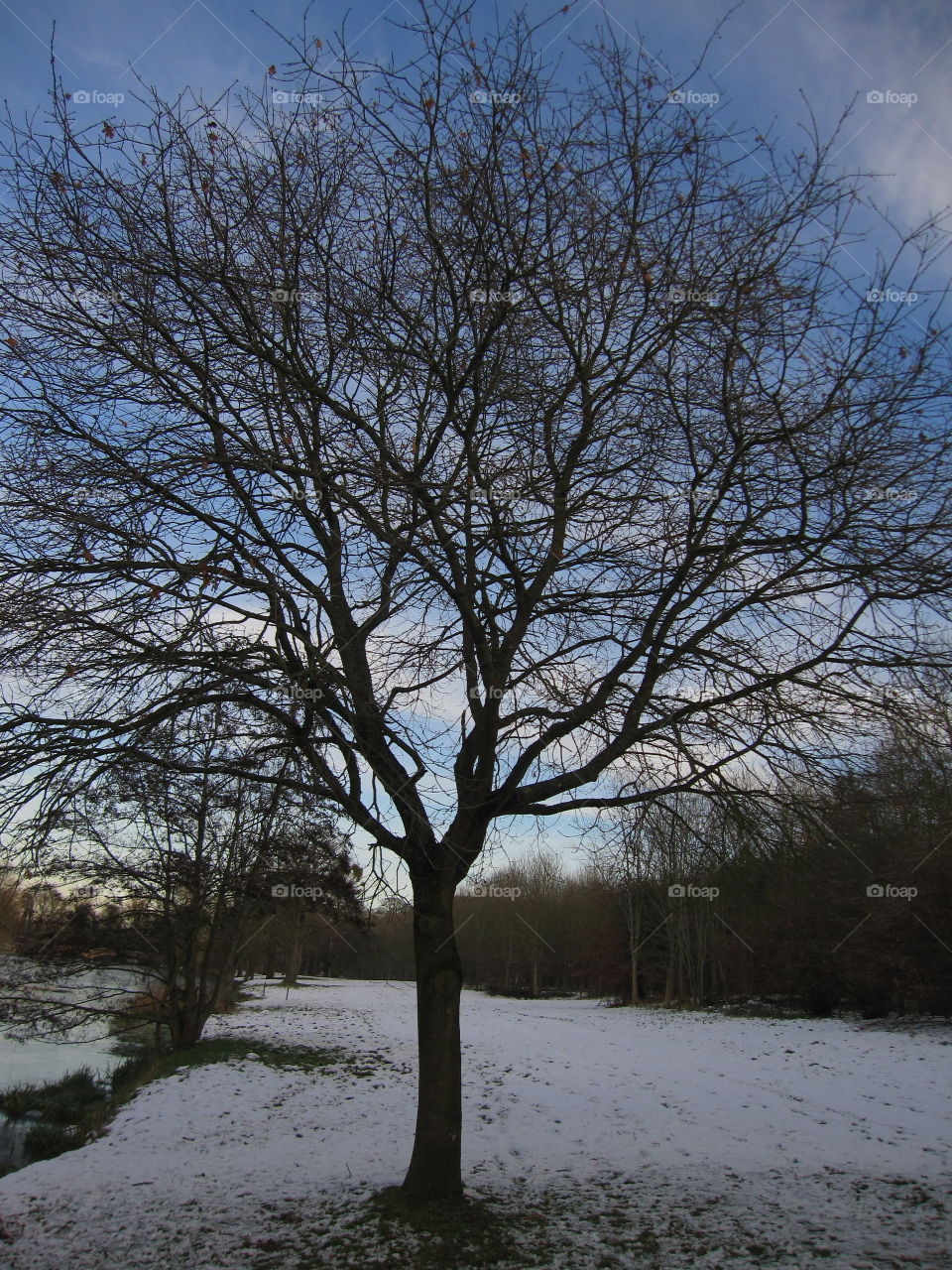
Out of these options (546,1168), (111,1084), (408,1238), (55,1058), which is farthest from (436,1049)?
(55,1058)

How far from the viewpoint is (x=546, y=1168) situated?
752 centimetres

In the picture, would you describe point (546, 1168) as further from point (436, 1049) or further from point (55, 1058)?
point (55, 1058)

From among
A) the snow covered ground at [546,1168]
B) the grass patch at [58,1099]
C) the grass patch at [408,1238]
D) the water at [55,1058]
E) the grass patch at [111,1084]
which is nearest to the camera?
the grass patch at [408,1238]

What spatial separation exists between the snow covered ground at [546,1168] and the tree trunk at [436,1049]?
439 millimetres

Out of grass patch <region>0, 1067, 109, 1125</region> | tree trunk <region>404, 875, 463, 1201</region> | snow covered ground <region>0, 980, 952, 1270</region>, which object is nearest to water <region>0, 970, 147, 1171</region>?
grass patch <region>0, 1067, 109, 1125</region>

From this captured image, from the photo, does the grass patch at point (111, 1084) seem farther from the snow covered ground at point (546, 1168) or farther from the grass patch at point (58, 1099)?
the snow covered ground at point (546, 1168)

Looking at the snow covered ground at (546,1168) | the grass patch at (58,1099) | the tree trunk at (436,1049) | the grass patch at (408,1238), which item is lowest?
the grass patch at (58,1099)

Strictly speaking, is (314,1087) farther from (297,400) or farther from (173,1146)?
(297,400)

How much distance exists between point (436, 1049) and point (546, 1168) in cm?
278

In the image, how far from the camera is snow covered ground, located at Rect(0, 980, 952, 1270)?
5.30m

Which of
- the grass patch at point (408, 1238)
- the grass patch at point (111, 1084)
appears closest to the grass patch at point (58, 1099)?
the grass patch at point (111, 1084)

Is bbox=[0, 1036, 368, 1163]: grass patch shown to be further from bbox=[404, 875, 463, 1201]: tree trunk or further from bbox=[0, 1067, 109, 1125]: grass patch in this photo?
bbox=[404, 875, 463, 1201]: tree trunk

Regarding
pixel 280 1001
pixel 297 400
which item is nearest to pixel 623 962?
pixel 280 1001

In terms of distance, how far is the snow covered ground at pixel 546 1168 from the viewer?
17.4 ft
